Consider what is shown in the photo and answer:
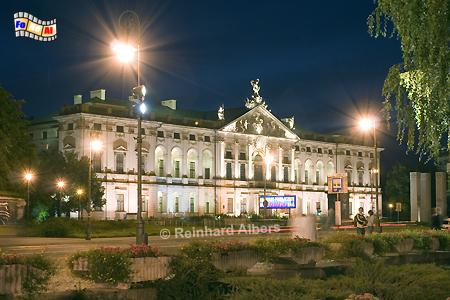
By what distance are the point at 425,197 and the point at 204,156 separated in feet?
211

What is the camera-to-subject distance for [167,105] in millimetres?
126312

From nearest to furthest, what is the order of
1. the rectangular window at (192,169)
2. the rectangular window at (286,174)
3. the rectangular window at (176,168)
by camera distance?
the rectangular window at (176,168) → the rectangular window at (192,169) → the rectangular window at (286,174)

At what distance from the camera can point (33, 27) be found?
4231 cm

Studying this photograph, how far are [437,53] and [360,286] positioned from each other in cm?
485

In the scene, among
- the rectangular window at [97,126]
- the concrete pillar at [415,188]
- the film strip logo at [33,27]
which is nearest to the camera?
the film strip logo at [33,27]

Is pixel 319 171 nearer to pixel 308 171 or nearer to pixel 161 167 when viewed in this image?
pixel 308 171

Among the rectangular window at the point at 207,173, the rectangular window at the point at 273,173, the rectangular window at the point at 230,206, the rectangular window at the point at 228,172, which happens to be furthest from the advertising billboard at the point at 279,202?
the rectangular window at the point at 273,173

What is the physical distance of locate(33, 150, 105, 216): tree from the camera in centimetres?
8437

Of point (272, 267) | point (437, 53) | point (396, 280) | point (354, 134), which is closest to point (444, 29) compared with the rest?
point (437, 53)

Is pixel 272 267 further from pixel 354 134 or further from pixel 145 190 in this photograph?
pixel 354 134

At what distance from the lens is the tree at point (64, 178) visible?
8437 centimetres

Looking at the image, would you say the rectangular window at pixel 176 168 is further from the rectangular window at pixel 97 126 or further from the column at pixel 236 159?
the rectangular window at pixel 97 126

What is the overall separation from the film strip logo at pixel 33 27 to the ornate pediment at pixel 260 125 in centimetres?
7854

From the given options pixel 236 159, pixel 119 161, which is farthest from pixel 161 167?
pixel 236 159
